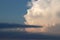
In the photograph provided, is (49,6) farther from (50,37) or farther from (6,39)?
(6,39)

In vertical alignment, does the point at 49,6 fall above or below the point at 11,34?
above

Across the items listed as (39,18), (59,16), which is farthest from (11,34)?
(59,16)

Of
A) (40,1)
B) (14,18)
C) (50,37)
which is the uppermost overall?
(40,1)

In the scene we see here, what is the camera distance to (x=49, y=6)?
4.35m

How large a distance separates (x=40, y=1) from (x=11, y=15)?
0.58 m

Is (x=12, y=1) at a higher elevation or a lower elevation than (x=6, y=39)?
higher

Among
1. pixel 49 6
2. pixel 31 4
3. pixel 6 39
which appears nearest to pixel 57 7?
pixel 49 6

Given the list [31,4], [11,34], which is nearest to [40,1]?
[31,4]

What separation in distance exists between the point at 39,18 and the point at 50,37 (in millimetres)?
423

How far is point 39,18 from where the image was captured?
4312 millimetres

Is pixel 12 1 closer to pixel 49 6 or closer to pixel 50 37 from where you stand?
pixel 49 6

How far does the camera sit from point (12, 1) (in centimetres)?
432

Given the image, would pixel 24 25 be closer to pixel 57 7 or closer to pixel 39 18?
pixel 39 18

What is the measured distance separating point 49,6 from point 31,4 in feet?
1.09
